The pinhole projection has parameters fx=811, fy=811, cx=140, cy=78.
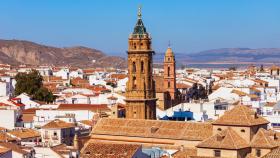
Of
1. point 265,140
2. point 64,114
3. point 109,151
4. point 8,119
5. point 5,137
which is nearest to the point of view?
point 265,140

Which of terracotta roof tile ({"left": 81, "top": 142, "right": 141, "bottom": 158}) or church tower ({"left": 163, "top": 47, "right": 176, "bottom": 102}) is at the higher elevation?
church tower ({"left": 163, "top": 47, "right": 176, "bottom": 102})

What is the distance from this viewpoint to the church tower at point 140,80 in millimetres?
55562

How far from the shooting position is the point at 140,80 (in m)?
56.0

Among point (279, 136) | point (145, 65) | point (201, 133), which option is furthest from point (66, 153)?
point (145, 65)

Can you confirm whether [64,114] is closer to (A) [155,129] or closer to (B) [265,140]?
(A) [155,129]

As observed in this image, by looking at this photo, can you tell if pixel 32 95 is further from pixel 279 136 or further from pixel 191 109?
pixel 279 136

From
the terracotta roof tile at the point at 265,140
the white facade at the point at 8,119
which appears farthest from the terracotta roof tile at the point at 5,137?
the terracotta roof tile at the point at 265,140

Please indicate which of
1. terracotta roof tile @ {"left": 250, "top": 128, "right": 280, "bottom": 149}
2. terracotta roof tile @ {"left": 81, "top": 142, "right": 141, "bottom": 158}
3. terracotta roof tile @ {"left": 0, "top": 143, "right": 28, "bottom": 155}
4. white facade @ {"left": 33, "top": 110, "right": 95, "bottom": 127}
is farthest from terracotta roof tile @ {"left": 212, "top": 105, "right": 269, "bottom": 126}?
white facade @ {"left": 33, "top": 110, "right": 95, "bottom": 127}

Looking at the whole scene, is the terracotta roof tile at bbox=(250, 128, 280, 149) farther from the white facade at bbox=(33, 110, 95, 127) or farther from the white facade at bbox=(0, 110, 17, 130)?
the white facade at bbox=(33, 110, 95, 127)

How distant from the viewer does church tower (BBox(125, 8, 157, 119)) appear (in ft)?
182

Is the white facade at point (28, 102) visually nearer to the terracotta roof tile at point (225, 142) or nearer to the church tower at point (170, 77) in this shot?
the church tower at point (170, 77)

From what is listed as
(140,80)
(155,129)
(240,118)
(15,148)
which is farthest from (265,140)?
(140,80)

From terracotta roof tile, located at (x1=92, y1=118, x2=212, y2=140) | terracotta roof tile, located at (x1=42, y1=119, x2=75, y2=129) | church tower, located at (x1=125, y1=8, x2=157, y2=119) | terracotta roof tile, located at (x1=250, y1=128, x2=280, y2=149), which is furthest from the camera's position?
church tower, located at (x1=125, y1=8, x2=157, y2=119)

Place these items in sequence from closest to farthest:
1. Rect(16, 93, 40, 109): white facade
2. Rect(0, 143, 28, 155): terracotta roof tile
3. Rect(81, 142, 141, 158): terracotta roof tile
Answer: Rect(81, 142, 141, 158): terracotta roof tile, Rect(0, 143, 28, 155): terracotta roof tile, Rect(16, 93, 40, 109): white facade
